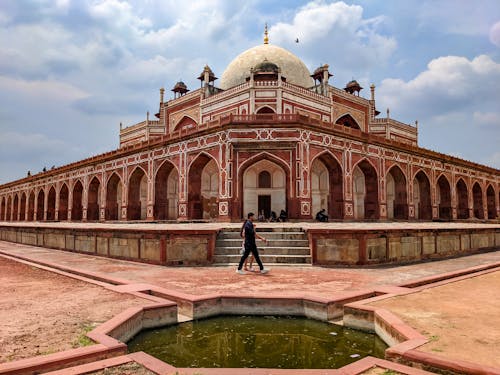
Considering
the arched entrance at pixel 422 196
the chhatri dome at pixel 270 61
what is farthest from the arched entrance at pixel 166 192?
the arched entrance at pixel 422 196

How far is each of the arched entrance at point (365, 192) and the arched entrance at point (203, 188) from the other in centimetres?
833

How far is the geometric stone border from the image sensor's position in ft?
8.73

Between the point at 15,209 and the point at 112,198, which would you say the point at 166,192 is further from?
the point at 15,209

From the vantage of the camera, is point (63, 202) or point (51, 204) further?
point (51, 204)

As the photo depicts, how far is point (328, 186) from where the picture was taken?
2162cm

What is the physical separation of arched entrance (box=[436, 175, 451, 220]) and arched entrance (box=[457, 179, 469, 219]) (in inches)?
59.4

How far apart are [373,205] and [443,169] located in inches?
342

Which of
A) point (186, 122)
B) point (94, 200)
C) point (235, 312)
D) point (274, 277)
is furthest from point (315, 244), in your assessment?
point (94, 200)

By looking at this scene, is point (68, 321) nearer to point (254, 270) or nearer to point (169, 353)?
point (169, 353)

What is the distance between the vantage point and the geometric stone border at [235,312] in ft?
8.73

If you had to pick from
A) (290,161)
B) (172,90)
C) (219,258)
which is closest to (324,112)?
(290,161)

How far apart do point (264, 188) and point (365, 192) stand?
6.44 metres

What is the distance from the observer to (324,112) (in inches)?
1069

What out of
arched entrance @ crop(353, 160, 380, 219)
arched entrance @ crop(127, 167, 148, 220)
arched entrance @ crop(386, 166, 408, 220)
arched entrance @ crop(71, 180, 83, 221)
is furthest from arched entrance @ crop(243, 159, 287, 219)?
arched entrance @ crop(71, 180, 83, 221)
